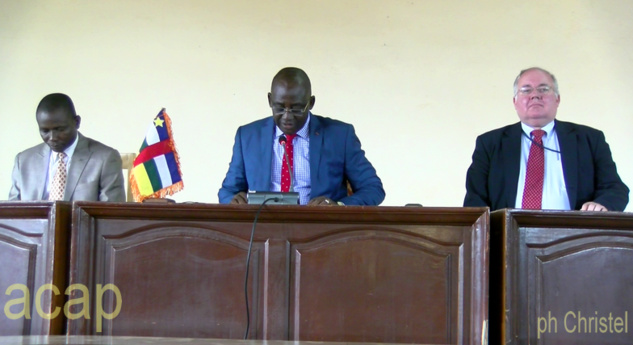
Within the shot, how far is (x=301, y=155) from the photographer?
10.8 feet

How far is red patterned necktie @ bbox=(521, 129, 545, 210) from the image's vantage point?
3.15 meters

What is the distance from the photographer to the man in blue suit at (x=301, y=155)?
3188mm

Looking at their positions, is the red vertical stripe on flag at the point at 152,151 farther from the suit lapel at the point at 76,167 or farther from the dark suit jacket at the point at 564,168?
the dark suit jacket at the point at 564,168

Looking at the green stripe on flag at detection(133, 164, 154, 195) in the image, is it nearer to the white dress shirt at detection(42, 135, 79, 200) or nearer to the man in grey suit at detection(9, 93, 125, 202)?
the man in grey suit at detection(9, 93, 125, 202)

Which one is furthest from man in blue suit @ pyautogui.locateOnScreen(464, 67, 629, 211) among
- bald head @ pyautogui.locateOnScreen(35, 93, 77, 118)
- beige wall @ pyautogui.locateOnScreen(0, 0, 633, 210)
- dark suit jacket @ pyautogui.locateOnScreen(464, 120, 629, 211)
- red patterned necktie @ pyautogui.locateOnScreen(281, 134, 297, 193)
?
bald head @ pyautogui.locateOnScreen(35, 93, 77, 118)

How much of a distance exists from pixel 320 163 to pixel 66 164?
3.85ft

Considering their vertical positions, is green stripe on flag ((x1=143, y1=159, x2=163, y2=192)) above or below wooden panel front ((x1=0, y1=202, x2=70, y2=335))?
above

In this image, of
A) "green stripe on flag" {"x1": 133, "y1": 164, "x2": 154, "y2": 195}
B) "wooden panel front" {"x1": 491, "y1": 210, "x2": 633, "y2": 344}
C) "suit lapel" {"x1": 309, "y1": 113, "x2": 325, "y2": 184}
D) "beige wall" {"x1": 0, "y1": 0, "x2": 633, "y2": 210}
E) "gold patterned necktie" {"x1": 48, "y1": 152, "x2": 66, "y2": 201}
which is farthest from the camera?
"beige wall" {"x1": 0, "y1": 0, "x2": 633, "y2": 210}

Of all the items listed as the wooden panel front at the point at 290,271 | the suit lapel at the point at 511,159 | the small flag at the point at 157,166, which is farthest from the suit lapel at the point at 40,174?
the suit lapel at the point at 511,159

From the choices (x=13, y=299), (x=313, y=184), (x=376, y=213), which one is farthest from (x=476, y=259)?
(x=13, y=299)

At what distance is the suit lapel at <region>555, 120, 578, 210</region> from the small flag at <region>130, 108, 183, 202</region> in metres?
1.56

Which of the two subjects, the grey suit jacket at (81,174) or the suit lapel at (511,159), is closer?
the suit lapel at (511,159)

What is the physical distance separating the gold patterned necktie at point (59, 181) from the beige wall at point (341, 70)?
0.98 metres

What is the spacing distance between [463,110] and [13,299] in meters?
2.77
